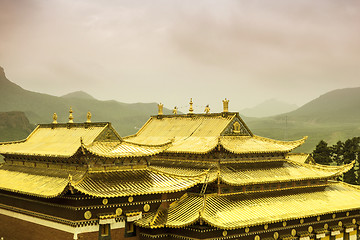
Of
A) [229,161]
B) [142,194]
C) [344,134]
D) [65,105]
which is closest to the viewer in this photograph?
[142,194]

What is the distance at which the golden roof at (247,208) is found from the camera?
980 inches

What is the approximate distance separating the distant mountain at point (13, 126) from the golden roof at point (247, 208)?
78.2 meters

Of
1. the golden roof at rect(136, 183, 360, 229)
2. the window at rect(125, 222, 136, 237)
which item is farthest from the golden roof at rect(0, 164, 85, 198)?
the golden roof at rect(136, 183, 360, 229)

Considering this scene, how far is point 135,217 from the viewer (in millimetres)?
24828

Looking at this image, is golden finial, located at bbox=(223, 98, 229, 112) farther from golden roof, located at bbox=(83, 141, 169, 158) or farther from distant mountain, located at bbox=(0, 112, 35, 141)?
distant mountain, located at bbox=(0, 112, 35, 141)

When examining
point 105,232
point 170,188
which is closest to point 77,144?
point 105,232

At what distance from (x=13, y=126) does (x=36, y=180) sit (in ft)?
269

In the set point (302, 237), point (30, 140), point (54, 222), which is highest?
point (30, 140)

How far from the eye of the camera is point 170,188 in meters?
25.5

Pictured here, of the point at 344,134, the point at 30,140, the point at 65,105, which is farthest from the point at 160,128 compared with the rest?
the point at 65,105

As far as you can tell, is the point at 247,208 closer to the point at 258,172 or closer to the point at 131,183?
the point at 258,172

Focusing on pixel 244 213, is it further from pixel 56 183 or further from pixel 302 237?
pixel 56 183

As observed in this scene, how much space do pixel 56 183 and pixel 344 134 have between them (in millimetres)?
130095

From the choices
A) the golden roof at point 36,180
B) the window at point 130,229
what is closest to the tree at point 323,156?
the window at point 130,229
